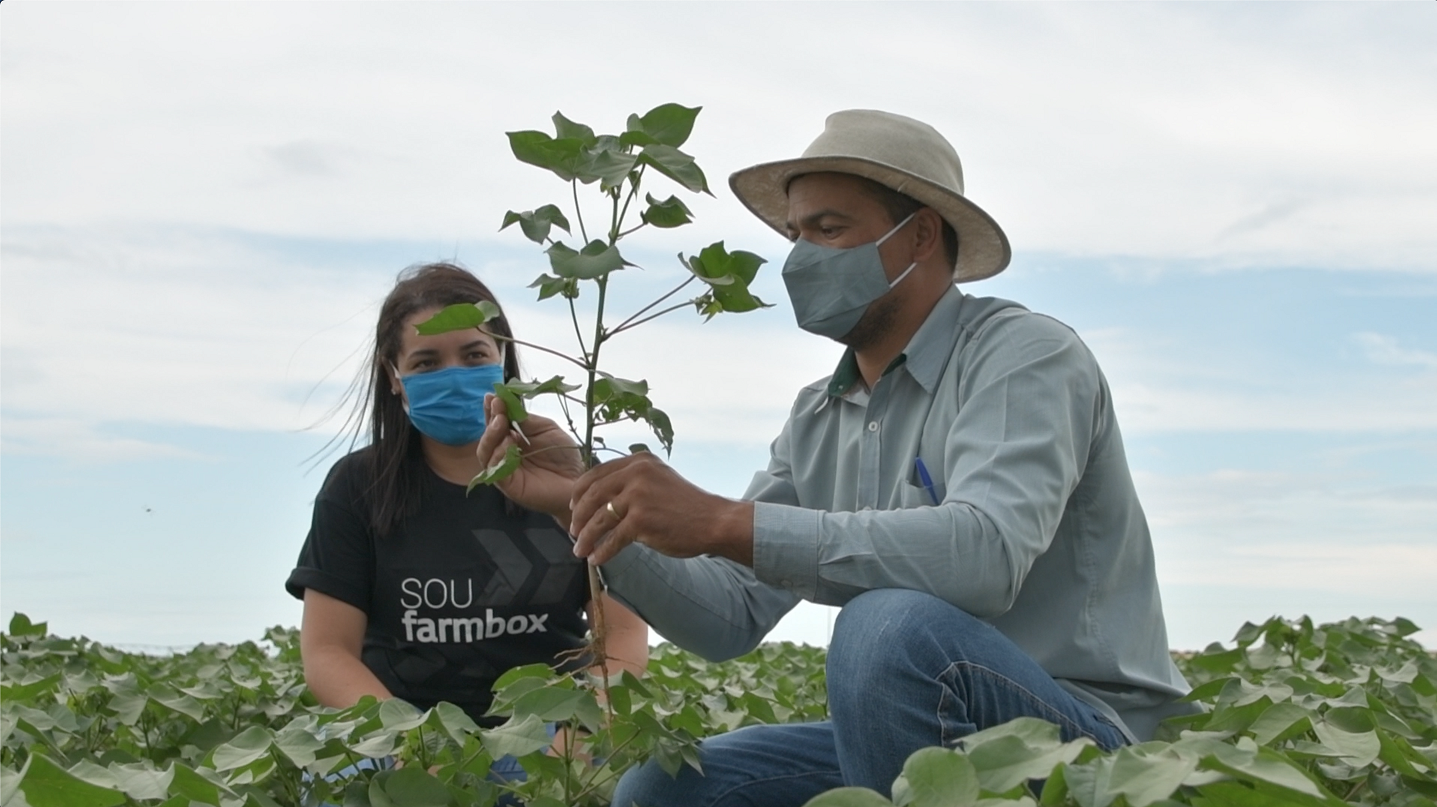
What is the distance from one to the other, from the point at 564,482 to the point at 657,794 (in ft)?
Result: 1.76

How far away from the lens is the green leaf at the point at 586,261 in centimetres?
203

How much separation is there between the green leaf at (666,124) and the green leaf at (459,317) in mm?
308

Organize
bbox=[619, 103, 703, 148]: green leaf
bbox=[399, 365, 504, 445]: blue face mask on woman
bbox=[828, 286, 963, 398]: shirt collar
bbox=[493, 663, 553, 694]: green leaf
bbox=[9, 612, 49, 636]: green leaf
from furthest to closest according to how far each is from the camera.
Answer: bbox=[9, 612, 49, 636]: green leaf, bbox=[399, 365, 504, 445]: blue face mask on woman, bbox=[828, 286, 963, 398]: shirt collar, bbox=[493, 663, 553, 694]: green leaf, bbox=[619, 103, 703, 148]: green leaf

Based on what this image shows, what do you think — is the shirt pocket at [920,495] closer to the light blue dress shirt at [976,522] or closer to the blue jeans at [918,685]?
the light blue dress shirt at [976,522]

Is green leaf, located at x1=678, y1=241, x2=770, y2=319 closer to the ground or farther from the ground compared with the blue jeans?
farther from the ground

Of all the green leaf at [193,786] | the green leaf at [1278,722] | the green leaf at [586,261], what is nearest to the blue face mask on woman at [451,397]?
the green leaf at [586,261]

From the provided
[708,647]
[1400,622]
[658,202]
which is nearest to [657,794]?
[708,647]

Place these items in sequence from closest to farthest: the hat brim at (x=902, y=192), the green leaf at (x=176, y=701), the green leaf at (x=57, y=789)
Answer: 1. the green leaf at (x=57, y=789)
2. the hat brim at (x=902, y=192)
3. the green leaf at (x=176, y=701)

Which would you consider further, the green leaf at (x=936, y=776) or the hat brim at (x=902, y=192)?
the hat brim at (x=902, y=192)

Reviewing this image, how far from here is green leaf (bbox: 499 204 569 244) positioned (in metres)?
2.12

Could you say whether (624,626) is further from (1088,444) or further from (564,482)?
(1088,444)

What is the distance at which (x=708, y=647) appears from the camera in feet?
8.81

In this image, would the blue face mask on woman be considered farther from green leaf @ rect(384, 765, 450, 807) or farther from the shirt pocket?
green leaf @ rect(384, 765, 450, 807)

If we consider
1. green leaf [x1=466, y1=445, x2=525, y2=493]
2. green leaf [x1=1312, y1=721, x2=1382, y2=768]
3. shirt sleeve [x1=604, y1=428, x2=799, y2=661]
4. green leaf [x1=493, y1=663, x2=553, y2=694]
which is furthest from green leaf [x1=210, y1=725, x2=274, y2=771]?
green leaf [x1=1312, y1=721, x2=1382, y2=768]
